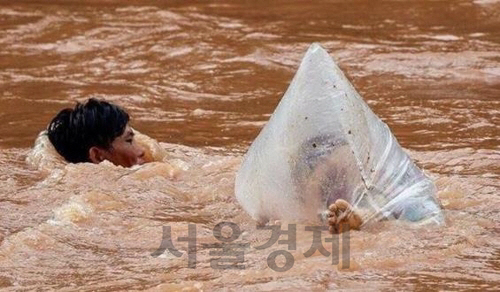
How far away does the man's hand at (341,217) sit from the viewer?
4477 millimetres

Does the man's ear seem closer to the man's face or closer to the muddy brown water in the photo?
the man's face

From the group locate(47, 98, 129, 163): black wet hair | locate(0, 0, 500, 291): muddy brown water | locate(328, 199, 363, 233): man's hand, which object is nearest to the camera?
locate(0, 0, 500, 291): muddy brown water

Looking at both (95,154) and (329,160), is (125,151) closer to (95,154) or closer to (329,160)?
(95,154)

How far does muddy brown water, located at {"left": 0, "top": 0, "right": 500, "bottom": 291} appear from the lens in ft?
14.3

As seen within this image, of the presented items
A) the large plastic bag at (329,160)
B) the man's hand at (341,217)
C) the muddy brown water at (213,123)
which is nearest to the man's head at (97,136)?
the muddy brown water at (213,123)

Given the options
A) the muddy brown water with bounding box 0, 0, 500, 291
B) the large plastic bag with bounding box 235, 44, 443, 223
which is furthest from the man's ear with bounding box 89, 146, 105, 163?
the large plastic bag with bounding box 235, 44, 443, 223

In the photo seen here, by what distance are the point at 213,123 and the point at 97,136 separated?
3.27ft

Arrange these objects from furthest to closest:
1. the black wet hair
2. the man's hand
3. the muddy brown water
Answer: the black wet hair < the man's hand < the muddy brown water

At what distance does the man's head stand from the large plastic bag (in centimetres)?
157

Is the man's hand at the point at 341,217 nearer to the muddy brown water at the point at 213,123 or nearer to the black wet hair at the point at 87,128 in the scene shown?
the muddy brown water at the point at 213,123

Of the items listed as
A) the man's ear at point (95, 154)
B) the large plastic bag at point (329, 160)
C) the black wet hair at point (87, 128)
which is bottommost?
the man's ear at point (95, 154)

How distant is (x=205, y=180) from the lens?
584 cm

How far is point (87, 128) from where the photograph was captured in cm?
621

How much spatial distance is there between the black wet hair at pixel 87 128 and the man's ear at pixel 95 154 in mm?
19
